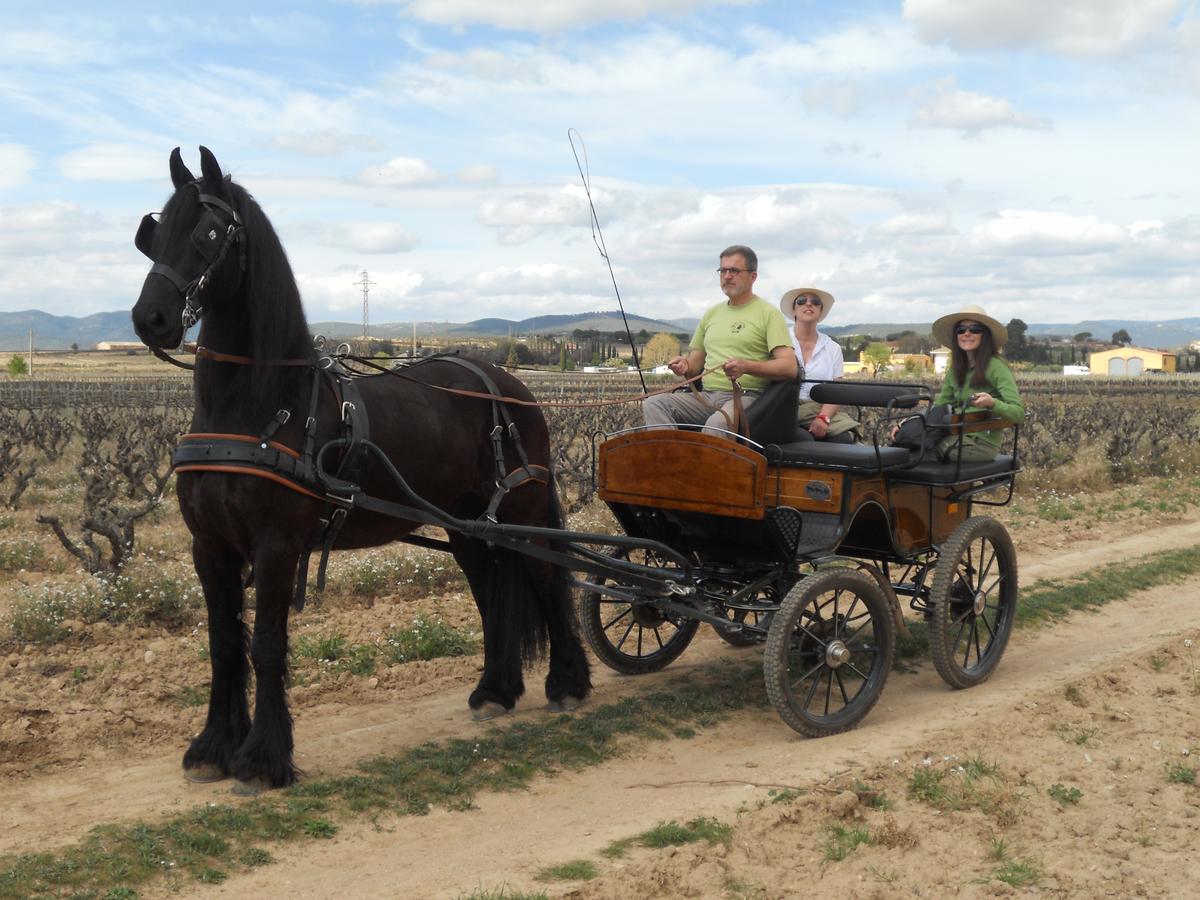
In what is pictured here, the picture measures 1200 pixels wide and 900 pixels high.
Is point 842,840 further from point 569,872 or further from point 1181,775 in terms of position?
point 1181,775

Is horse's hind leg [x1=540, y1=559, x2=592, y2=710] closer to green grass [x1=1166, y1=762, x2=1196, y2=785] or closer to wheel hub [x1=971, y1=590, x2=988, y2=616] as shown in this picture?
wheel hub [x1=971, y1=590, x2=988, y2=616]

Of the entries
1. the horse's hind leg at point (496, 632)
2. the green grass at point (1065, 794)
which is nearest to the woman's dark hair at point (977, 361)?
the green grass at point (1065, 794)

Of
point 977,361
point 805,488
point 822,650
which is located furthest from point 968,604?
point 805,488

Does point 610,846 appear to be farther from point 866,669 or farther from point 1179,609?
point 1179,609

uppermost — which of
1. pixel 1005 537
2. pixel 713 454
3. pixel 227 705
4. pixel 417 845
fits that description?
pixel 713 454

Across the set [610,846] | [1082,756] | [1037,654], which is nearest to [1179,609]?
[1037,654]

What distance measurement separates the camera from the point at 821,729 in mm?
6035

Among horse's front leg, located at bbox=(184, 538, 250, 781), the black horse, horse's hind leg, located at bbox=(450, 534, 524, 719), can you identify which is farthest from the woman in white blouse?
horse's front leg, located at bbox=(184, 538, 250, 781)

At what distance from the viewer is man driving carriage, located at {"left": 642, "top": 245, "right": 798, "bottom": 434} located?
6242 millimetres

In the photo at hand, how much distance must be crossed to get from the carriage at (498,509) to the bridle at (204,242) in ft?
0.03

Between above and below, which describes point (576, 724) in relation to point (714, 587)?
below

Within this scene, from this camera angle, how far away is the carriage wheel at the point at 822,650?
5.85 metres

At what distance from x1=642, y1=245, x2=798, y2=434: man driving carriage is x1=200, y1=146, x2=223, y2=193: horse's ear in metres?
2.58

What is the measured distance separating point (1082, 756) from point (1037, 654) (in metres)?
2.47
